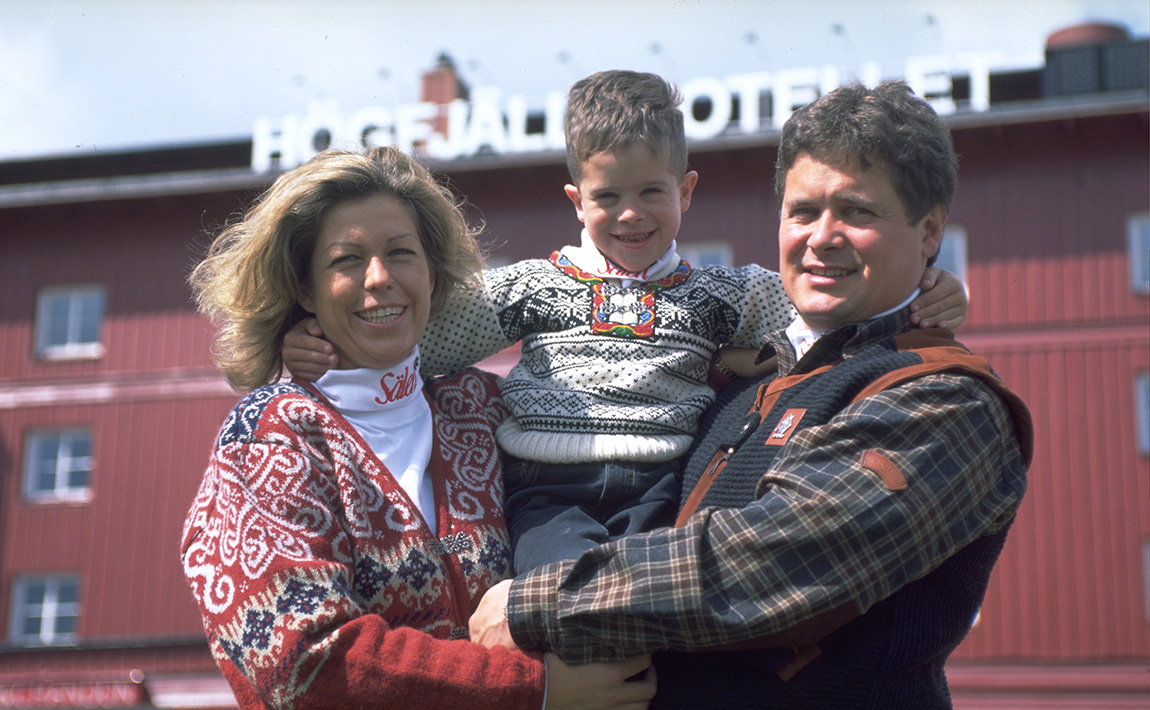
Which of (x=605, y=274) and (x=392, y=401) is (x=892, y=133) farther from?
(x=392, y=401)

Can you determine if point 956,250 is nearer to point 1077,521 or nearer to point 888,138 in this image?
point 1077,521

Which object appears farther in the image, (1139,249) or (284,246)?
(1139,249)

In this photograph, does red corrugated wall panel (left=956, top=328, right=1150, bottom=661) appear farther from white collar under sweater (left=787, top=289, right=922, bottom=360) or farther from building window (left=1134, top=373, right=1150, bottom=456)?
white collar under sweater (left=787, top=289, right=922, bottom=360)

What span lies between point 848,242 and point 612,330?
2.66ft

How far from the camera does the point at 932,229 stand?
308 centimetres

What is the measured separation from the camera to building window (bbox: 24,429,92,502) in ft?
72.4

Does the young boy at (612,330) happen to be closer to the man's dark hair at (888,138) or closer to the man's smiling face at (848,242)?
the man's smiling face at (848,242)

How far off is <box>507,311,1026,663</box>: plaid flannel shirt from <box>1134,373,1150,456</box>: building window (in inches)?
698

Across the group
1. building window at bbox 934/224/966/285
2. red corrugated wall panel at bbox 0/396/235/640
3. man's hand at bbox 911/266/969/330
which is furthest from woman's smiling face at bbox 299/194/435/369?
red corrugated wall panel at bbox 0/396/235/640

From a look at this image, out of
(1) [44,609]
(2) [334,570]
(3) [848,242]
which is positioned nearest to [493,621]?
(2) [334,570]

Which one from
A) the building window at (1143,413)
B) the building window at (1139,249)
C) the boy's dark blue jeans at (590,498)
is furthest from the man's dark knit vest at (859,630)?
the building window at (1139,249)

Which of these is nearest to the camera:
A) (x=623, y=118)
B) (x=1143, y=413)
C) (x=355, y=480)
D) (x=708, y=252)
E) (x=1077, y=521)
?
(x=355, y=480)

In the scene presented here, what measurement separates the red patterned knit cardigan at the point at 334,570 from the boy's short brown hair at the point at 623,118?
1.16 m

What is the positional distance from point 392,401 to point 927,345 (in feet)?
4.74
